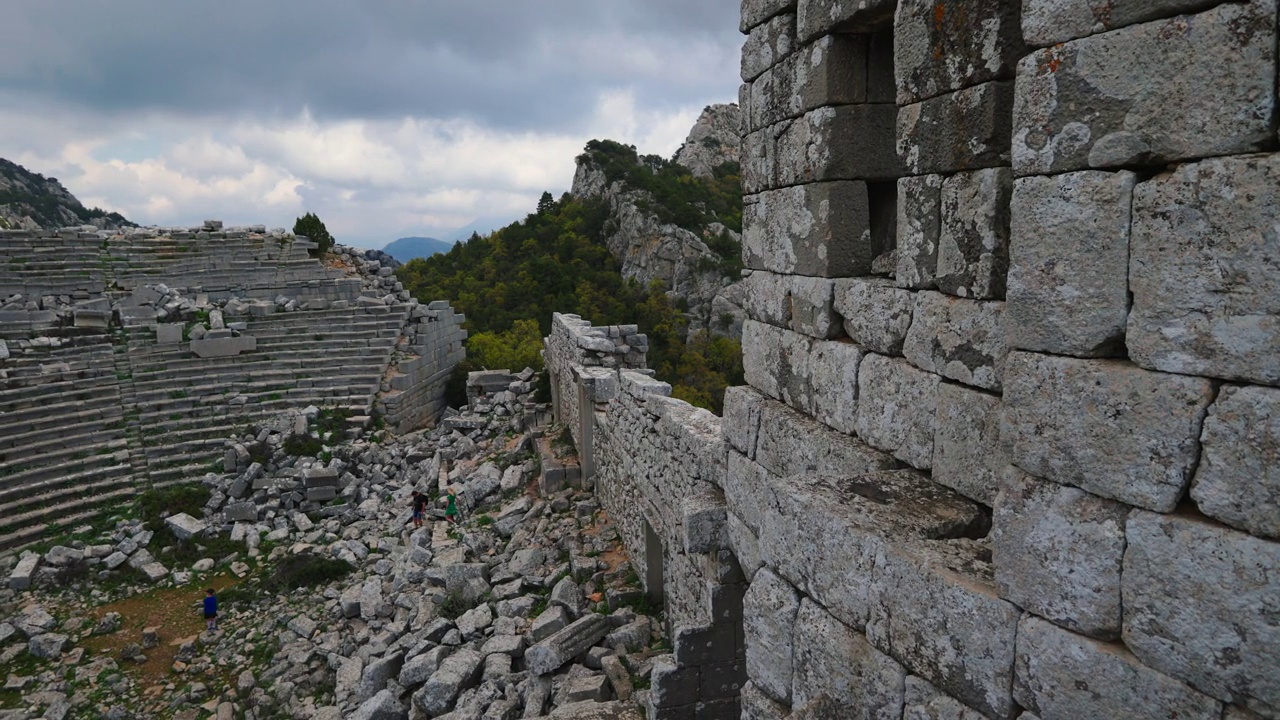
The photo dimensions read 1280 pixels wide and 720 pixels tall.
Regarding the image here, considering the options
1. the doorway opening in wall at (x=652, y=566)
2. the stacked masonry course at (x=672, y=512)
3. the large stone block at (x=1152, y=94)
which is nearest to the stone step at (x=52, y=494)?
the stacked masonry course at (x=672, y=512)

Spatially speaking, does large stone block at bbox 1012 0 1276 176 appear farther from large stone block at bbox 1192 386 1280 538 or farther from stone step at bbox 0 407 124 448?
stone step at bbox 0 407 124 448

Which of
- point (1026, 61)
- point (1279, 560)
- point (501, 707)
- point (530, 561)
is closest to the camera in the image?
point (1279, 560)

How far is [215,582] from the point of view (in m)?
11.9

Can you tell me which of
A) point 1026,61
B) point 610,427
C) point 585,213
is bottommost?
point 610,427

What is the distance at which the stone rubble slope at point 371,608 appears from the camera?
729 cm

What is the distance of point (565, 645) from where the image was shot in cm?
713

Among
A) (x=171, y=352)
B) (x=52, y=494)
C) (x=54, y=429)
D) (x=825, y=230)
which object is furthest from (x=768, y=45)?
(x=171, y=352)

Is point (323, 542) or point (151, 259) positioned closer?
point (323, 542)

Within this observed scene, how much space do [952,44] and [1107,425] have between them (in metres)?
1.51

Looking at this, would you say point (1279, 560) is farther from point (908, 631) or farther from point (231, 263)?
point (231, 263)

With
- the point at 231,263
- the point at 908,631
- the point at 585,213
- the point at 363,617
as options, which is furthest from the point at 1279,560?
the point at 585,213

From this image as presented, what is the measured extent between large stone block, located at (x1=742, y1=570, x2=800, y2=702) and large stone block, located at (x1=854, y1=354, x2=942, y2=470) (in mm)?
738

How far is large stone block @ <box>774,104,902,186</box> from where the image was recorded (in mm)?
3500

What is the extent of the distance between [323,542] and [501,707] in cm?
704
